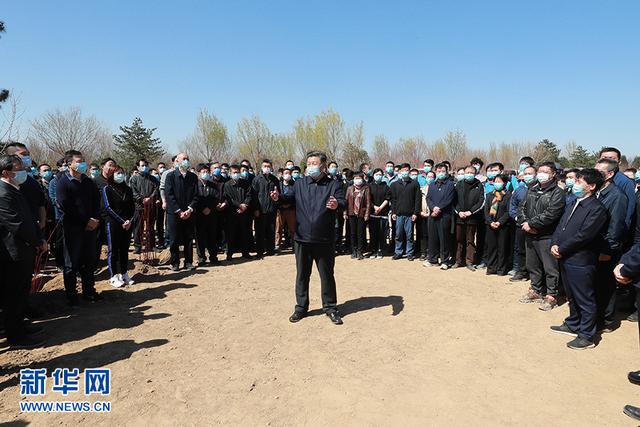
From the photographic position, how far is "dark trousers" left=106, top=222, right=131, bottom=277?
6.92 metres

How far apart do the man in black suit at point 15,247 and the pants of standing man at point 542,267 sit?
696 cm

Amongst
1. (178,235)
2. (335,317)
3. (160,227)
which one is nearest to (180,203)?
(178,235)

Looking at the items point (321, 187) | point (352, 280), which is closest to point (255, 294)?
point (352, 280)

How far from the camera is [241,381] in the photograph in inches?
154

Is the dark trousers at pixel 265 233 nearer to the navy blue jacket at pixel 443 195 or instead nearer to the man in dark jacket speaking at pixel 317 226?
the navy blue jacket at pixel 443 195

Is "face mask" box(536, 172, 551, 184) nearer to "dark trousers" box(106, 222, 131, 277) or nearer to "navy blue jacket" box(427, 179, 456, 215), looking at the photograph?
"navy blue jacket" box(427, 179, 456, 215)

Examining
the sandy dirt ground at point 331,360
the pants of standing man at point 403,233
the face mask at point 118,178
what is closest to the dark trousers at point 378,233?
the pants of standing man at point 403,233

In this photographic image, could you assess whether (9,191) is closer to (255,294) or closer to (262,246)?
(255,294)

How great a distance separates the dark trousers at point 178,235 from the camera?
8016mm

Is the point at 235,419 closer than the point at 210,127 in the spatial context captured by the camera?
Yes

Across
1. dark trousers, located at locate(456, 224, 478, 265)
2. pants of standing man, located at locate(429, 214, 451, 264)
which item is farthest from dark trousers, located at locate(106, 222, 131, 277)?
dark trousers, located at locate(456, 224, 478, 265)

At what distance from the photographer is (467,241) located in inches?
339

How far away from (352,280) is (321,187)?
2955mm

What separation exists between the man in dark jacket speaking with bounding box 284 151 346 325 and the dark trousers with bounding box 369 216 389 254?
4400 mm
